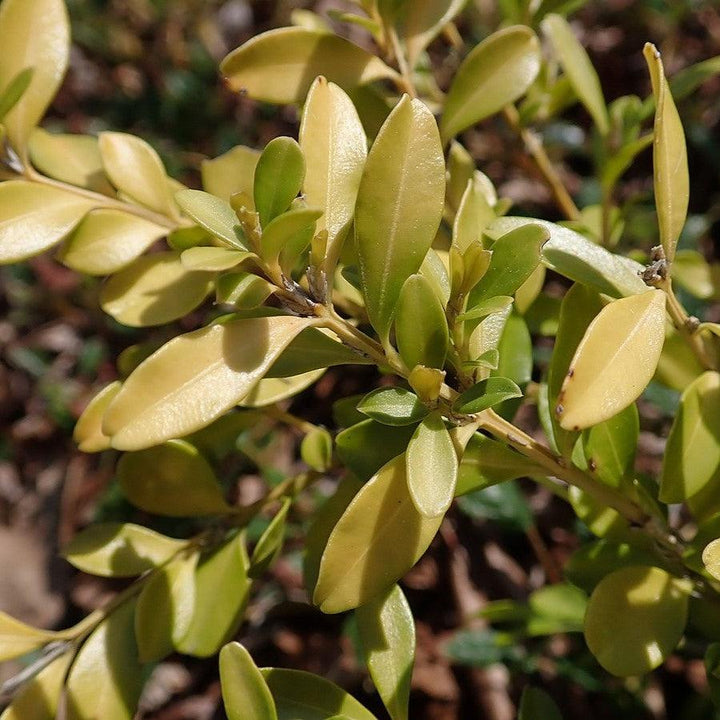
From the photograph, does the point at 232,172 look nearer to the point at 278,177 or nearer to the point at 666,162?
the point at 278,177

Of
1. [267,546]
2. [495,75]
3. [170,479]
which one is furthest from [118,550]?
[495,75]

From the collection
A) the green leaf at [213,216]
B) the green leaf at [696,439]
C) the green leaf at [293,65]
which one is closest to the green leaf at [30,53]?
the green leaf at [293,65]

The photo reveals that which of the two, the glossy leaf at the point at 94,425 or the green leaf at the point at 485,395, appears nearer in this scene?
the green leaf at the point at 485,395

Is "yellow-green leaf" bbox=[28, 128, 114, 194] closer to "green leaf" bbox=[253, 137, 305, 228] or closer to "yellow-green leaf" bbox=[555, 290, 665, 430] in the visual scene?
"green leaf" bbox=[253, 137, 305, 228]

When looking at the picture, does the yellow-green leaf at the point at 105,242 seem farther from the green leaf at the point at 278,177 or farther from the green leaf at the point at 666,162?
the green leaf at the point at 666,162

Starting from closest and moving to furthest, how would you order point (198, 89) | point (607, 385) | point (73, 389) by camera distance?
point (607, 385) → point (73, 389) → point (198, 89)

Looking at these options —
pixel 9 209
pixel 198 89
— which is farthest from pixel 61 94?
pixel 9 209

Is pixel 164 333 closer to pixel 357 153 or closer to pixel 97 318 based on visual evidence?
pixel 97 318

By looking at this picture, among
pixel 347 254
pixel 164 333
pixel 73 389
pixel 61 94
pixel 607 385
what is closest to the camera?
pixel 607 385
